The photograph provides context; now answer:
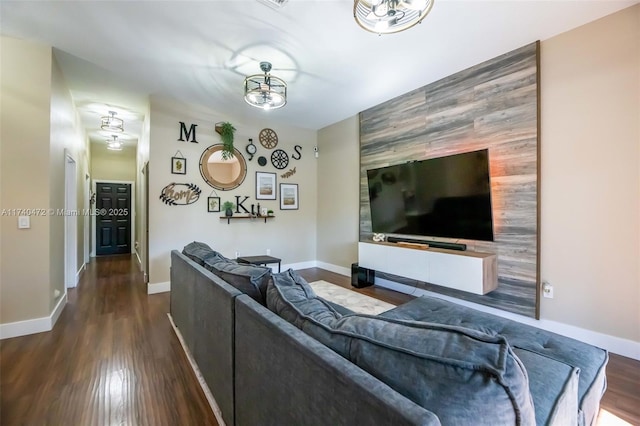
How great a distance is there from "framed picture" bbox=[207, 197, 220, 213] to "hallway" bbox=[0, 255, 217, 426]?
179 centimetres

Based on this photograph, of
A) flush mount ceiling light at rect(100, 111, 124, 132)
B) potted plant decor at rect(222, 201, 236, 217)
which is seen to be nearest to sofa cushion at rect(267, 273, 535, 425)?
potted plant decor at rect(222, 201, 236, 217)

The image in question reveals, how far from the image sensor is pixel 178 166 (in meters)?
4.32

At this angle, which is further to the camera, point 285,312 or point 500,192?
point 500,192

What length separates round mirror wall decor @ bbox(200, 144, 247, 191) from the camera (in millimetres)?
4586

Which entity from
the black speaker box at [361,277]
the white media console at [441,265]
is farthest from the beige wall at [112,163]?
the white media console at [441,265]

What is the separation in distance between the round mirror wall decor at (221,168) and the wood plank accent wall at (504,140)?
121 inches

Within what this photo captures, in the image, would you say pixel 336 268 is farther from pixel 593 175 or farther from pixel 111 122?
pixel 111 122

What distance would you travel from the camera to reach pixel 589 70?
8.25 ft

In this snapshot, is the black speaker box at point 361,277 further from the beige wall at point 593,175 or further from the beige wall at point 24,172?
the beige wall at point 24,172

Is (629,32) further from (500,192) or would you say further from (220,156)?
(220,156)

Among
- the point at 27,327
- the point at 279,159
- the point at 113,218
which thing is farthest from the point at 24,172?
the point at 113,218

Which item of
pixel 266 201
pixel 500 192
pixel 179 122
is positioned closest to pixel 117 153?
pixel 179 122

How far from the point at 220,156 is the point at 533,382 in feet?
15.5

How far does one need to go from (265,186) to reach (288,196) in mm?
521
